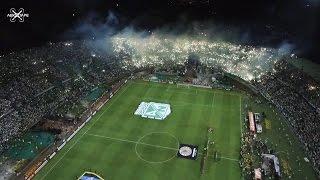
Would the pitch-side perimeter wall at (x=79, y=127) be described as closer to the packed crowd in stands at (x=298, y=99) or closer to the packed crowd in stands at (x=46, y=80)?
the packed crowd in stands at (x=46, y=80)

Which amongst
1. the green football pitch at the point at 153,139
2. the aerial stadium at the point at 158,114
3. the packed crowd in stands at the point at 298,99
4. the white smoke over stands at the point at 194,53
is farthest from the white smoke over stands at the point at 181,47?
the green football pitch at the point at 153,139

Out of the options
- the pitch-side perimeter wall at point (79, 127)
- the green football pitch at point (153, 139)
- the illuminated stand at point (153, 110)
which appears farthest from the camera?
the illuminated stand at point (153, 110)

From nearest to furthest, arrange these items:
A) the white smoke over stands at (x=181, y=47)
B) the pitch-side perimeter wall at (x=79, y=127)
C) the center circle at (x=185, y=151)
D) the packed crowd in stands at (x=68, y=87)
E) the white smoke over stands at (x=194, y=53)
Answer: the pitch-side perimeter wall at (x=79, y=127) < the center circle at (x=185, y=151) < the packed crowd in stands at (x=68, y=87) < the white smoke over stands at (x=194, y=53) < the white smoke over stands at (x=181, y=47)

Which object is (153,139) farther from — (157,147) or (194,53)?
(194,53)

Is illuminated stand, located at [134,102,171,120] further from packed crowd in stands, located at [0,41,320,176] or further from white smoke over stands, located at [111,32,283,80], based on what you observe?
white smoke over stands, located at [111,32,283,80]

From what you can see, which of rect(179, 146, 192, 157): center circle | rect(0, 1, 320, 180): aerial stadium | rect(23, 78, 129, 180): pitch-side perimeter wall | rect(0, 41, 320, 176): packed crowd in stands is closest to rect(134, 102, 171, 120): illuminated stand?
rect(0, 1, 320, 180): aerial stadium

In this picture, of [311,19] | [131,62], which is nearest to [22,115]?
[131,62]

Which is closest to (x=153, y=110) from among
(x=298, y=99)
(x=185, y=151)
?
(x=185, y=151)
